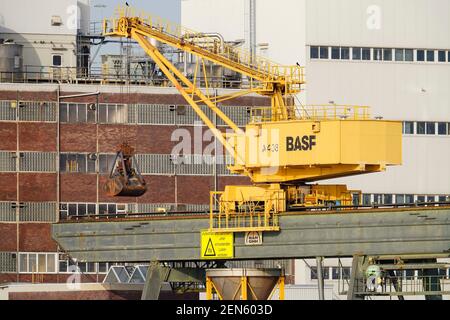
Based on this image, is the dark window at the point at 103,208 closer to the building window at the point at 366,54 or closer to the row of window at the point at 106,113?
the row of window at the point at 106,113

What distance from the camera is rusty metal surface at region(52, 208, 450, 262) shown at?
60250 mm

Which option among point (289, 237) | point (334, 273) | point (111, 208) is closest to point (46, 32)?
point (111, 208)

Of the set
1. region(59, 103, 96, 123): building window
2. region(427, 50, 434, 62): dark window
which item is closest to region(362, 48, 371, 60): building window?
region(427, 50, 434, 62): dark window

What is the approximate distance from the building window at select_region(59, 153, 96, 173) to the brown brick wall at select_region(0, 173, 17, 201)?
10.0 feet

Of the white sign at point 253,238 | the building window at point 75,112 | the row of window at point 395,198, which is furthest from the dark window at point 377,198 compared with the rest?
the white sign at point 253,238

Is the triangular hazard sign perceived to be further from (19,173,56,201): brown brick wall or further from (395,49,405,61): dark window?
(395,49,405,61): dark window

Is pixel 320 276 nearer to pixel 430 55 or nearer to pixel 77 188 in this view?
pixel 77 188

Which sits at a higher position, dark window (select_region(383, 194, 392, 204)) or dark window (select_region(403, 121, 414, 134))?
dark window (select_region(403, 121, 414, 134))

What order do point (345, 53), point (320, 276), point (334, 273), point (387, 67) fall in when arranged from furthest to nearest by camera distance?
point (387, 67) → point (345, 53) → point (334, 273) → point (320, 276)

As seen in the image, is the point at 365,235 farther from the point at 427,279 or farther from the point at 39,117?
the point at 39,117

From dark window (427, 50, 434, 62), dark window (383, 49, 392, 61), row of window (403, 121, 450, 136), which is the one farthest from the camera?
dark window (427, 50, 434, 62)

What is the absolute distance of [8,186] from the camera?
287ft

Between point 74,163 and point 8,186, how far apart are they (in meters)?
4.33
